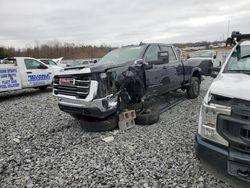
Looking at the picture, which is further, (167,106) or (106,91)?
(167,106)

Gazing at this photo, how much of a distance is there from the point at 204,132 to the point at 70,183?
75.9 inches

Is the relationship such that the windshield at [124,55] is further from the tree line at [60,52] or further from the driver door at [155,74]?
the tree line at [60,52]

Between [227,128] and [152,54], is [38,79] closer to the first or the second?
[152,54]

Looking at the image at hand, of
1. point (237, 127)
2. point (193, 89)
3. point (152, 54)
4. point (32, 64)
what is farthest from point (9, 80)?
point (237, 127)

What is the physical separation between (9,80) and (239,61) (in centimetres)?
917

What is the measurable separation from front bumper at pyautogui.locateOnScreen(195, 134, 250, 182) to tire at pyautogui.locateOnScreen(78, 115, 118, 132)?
285 cm

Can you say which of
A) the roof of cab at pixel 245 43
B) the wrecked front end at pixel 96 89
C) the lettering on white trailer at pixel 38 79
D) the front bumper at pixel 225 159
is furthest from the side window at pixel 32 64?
the front bumper at pixel 225 159

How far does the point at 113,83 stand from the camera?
5.27m

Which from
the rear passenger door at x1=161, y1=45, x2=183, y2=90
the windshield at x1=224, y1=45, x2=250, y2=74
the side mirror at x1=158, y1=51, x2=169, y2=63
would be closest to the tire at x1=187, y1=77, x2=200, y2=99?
the rear passenger door at x1=161, y1=45, x2=183, y2=90

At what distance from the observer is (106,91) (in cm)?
512

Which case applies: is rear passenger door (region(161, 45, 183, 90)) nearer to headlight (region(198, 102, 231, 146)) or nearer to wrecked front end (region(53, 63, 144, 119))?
wrecked front end (region(53, 63, 144, 119))

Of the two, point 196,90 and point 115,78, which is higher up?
point 115,78

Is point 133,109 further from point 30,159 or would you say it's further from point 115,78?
point 30,159

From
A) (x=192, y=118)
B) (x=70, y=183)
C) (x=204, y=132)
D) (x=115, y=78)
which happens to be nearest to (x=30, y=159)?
(x=70, y=183)
